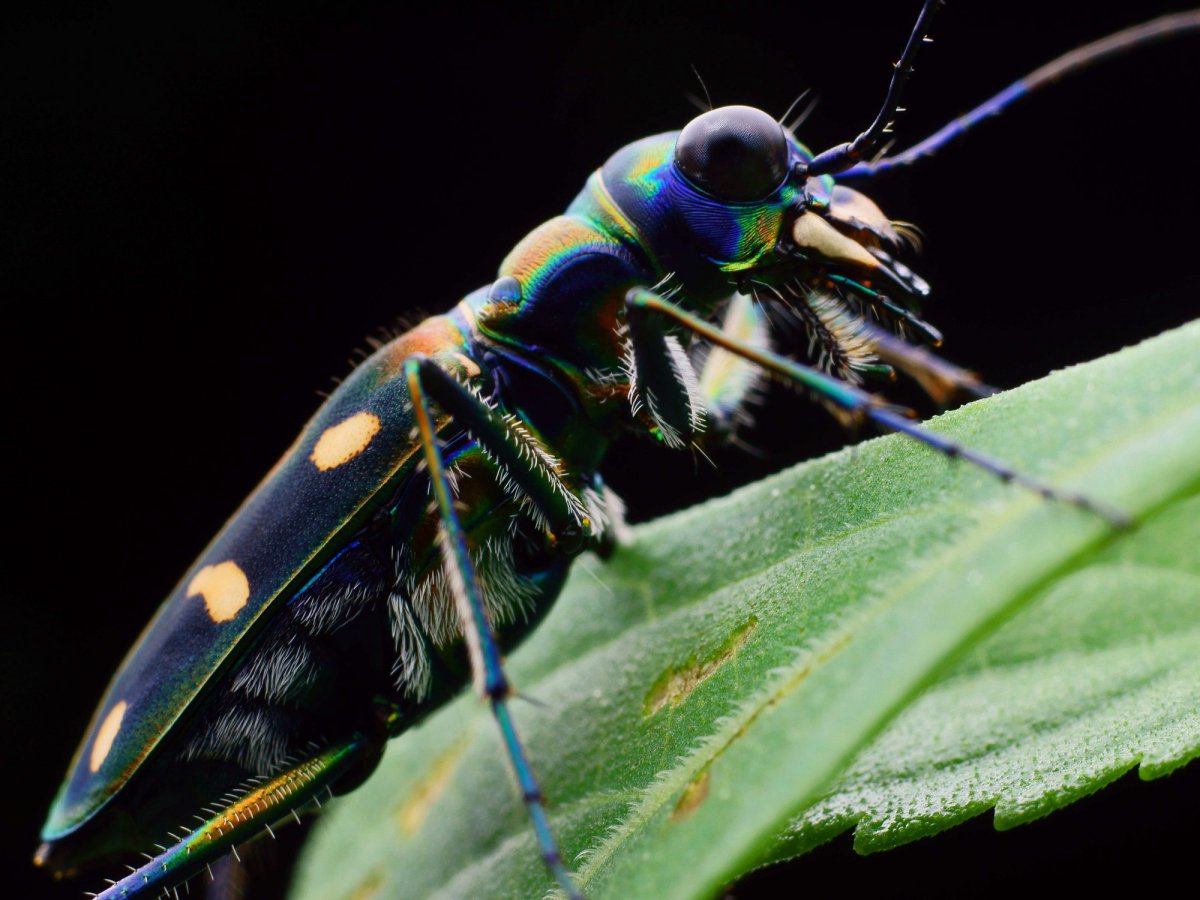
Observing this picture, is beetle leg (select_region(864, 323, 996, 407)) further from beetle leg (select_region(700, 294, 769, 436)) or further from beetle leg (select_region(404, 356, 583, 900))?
beetle leg (select_region(700, 294, 769, 436))

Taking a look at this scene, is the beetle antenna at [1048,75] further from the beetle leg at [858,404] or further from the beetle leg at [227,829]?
the beetle leg at [227,829]

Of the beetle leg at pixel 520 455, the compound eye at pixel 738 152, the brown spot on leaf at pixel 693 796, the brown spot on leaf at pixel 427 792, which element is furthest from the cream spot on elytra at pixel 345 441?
the brown spot on leaf at pixel 693 796

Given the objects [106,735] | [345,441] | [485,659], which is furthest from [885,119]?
[106,735]

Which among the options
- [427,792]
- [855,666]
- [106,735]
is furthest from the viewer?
[427,792]

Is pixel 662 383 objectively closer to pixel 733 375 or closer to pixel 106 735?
pixel 733 375

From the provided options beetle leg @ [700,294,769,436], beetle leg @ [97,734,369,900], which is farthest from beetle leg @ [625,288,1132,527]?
beetle leg @ [97,734,369,900]
